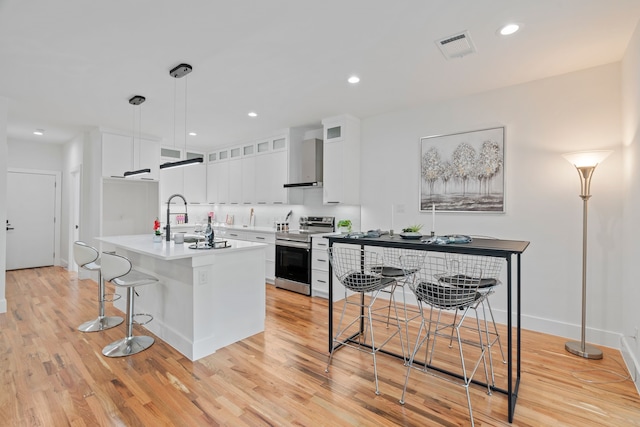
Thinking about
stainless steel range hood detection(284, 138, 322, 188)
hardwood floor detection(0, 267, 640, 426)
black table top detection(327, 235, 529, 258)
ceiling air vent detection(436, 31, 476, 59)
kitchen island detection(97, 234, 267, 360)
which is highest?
ceiling air vent detection(436, 31, 476, 59)

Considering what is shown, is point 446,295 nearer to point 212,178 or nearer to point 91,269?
point 91,269

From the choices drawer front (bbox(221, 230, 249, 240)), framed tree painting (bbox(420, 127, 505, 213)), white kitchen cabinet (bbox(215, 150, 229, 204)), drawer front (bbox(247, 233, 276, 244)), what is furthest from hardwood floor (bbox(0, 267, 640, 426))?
white kitchen cabinet (bbox(215, 150, 229, 204))

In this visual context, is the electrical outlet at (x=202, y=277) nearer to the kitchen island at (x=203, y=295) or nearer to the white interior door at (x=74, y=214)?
the kitchen island at (x=203, y=295)

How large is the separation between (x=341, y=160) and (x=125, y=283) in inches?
121

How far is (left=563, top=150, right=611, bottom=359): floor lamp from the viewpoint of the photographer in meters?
2.79

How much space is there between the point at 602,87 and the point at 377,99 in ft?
7.26

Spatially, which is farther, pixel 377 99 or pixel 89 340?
pixel 377 99

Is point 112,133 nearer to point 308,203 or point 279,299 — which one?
point 308,203

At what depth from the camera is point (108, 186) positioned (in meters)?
5.79

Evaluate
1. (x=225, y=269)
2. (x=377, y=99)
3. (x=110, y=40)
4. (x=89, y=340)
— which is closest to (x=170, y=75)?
(x=110, y=40)

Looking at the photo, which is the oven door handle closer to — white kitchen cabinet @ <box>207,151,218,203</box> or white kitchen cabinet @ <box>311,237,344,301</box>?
white kitchen cabinet @ <box>311,237,344,301</box>

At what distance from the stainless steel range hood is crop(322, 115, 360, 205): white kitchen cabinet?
256 millimetres

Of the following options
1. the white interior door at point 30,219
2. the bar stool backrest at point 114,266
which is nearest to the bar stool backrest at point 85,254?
the bar stool backrest at point 114,266

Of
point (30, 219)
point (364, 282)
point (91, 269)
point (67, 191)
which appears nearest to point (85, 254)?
point (91, 269)
